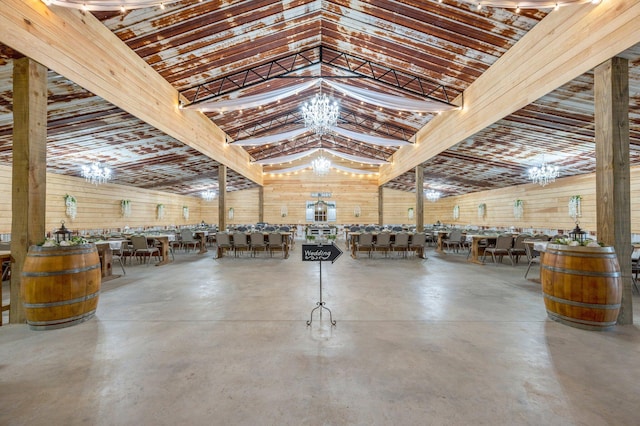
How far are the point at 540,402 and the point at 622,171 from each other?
297 centimetres

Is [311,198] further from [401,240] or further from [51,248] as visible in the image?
[51,248]

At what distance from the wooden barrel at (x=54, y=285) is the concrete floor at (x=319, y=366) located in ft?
0.54

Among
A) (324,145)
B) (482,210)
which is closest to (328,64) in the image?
(324,145)

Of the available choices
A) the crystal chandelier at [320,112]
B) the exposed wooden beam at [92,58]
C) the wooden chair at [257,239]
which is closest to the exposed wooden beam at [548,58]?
the crystal chandelier at [320,112]

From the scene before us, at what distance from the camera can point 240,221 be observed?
59.5ft

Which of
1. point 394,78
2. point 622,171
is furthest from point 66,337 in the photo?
point 394,78

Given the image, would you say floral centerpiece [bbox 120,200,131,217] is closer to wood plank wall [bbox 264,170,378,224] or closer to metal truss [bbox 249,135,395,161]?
metal truss [bbox 249,135,395,161]

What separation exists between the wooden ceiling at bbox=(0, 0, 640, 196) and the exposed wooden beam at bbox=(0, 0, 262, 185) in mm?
165

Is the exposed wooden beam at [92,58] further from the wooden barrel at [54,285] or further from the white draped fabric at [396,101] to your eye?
the white draped fabric at [396,101]

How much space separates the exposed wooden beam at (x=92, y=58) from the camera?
10.7ft

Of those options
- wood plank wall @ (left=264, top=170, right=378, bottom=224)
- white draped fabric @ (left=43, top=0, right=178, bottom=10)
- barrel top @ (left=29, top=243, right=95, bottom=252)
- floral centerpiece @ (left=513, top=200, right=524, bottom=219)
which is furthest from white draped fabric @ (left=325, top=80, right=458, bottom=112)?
wood plank wall @ (left=264, top=170, right=378, bottom=224)

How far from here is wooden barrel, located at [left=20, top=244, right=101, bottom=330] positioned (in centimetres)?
311

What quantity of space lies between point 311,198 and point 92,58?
13823 mm

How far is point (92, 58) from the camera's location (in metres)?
4.23
